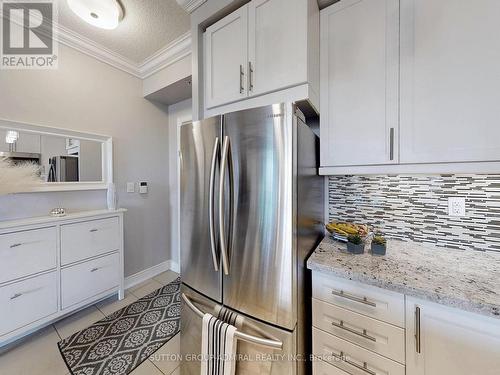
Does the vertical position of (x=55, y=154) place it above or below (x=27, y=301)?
above

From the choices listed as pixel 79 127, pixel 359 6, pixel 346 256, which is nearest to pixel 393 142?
pixel 346 256

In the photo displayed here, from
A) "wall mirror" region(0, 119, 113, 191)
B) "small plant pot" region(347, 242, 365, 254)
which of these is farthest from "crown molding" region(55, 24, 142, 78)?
"small plant pot" region(347, 242, 365, 254)

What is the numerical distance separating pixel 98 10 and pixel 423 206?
265 cm

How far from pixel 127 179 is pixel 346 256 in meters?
2.56

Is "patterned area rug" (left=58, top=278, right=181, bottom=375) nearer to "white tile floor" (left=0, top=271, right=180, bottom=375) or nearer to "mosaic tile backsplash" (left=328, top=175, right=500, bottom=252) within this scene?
"white tile floor" (left=0, top=271, right=180, bottom=375)

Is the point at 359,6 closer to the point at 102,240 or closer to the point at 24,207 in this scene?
the point at 102,240

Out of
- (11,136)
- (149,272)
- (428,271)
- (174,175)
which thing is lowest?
(149,272)

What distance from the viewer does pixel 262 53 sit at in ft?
4.12

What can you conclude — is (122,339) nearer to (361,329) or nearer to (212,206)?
(212,206)

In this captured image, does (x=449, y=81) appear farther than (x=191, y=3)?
No

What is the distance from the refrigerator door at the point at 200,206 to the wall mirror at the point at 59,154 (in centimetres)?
154

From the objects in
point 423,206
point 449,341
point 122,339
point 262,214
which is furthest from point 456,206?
point 122,339

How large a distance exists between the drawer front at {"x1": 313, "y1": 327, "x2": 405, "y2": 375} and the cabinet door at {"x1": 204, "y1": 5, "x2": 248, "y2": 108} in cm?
149
